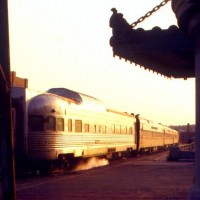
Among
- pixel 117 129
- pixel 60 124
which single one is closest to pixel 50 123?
pixel 60 124

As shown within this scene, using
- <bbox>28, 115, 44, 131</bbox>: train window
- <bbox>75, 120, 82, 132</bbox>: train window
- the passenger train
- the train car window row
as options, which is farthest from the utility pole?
<bbox>75, 120, 82, 132</bbox>: train window

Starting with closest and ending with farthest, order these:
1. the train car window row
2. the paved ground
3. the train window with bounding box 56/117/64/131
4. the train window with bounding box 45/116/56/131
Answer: the paved ground, the train window with bounding box 45/116/56/131, the train window with bounding box 56/117/64/131, the train car window row

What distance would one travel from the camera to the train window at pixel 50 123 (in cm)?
2102

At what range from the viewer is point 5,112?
424 inches

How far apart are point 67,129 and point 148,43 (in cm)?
1369

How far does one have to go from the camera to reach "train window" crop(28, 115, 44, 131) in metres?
20.5

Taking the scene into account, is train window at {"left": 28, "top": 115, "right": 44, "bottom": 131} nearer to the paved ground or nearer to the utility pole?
the paved ground

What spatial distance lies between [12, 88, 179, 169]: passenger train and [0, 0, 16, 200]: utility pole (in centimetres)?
930

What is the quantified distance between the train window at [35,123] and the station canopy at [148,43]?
11.6 metres

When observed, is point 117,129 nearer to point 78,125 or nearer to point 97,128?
point 97,128

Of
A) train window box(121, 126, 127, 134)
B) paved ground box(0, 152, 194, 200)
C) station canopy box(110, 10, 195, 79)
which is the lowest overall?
paved ground box(0, 152, 194, 200)

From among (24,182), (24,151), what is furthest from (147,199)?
(24,151)

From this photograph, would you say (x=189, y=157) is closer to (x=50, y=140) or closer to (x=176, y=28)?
(x=50, y=140)

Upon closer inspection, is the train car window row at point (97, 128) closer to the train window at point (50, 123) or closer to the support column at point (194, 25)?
the train window at point (50, 123)
